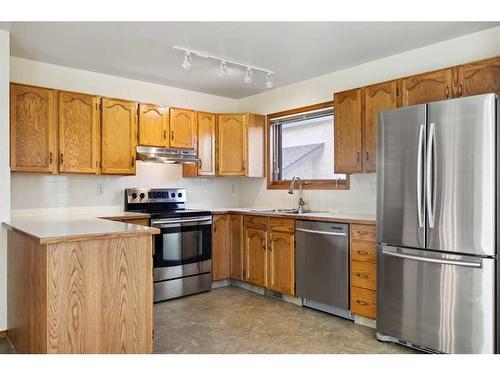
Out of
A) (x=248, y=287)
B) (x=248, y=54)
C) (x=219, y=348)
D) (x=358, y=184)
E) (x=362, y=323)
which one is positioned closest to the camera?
(x=219, y=348)

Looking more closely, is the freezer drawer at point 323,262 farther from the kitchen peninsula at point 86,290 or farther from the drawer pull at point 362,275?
the kitchen peninsula at point 86,290

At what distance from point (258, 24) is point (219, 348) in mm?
2492

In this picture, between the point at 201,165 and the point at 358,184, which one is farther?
the point at 201,165

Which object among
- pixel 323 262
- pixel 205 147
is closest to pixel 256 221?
pixel 323 262

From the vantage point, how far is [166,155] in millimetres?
4211

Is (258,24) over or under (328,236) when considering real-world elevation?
over

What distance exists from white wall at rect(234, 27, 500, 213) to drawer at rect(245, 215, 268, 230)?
596 millimetres

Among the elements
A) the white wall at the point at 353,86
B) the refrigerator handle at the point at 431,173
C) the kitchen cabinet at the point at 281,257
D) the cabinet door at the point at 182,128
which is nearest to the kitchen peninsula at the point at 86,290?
the kitchen cabinet at the point at 281,257

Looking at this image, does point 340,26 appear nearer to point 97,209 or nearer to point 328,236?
point 328,236

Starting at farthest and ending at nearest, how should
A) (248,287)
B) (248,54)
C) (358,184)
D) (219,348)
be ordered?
(248,287) < (358,184) < (248,54) < (219,348)

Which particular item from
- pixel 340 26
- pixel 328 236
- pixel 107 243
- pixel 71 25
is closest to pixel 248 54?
pixel 340 26

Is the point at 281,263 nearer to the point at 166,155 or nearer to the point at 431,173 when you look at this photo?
the point at 166,155

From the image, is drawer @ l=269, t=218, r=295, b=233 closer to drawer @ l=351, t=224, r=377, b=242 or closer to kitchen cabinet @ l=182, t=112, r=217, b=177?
drawer @ l=351, t=224, r=377, b=242

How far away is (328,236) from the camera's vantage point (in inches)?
138
